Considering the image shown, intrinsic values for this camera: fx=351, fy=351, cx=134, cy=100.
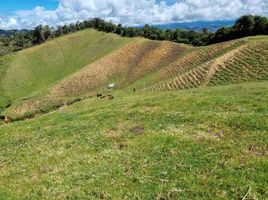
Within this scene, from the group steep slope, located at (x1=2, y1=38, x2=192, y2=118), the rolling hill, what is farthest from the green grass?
the rolling hill

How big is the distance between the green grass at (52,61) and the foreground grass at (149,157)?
247 ft

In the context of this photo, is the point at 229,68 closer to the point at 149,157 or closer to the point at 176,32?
the point at 149,157

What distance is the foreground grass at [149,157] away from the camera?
9.97 m

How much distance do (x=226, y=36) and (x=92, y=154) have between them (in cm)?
9306

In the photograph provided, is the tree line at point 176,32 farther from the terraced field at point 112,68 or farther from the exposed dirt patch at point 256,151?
the exposed dirt patch at point 256,151

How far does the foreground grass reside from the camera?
997cm

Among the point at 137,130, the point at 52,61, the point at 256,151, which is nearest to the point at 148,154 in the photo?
the point at 137,130

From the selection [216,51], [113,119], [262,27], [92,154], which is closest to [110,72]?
[216,51]

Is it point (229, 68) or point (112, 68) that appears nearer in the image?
point (229, 68)

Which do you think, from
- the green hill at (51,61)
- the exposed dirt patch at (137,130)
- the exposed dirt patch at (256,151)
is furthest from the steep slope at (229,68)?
the green hill at (51,61)

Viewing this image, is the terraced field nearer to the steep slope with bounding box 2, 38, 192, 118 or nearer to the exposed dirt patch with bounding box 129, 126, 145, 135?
the steep slope with bounding box 2, 38, 192, 118

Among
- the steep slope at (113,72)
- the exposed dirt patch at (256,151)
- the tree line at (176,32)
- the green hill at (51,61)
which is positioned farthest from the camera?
the green hill at (51,61)

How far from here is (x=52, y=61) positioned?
11450 cm

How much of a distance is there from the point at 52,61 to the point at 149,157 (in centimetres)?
10688
